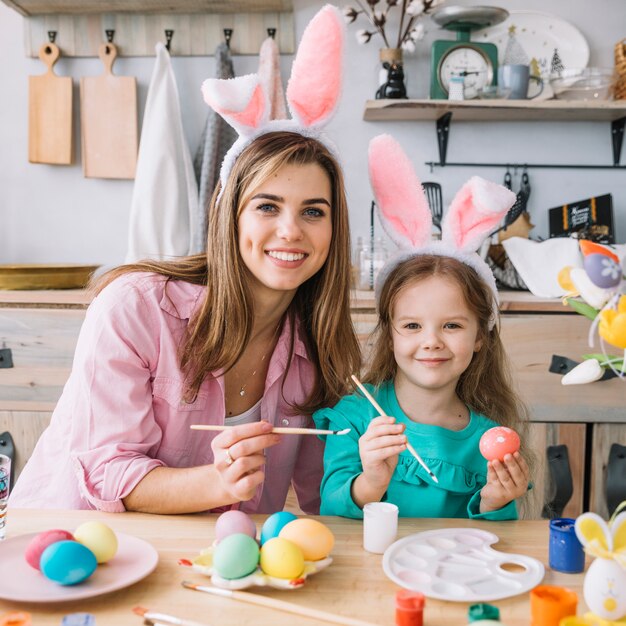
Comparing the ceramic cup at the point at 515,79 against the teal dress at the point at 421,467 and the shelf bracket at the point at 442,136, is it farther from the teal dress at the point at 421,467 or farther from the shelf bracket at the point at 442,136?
the teal dress at the point at 421,467

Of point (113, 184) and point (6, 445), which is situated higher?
point (113, 184)

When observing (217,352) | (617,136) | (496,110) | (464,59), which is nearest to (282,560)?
(217,352)

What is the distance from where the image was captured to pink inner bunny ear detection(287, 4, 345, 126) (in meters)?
1.38

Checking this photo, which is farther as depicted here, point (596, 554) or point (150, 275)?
point (150, 275)

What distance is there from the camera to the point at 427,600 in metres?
0.90

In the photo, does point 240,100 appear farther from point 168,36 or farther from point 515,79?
point 168,36

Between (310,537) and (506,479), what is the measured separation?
0.39 metres

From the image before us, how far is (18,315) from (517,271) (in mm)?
1663

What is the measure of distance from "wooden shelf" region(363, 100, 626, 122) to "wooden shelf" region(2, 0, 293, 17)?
21.5 inches

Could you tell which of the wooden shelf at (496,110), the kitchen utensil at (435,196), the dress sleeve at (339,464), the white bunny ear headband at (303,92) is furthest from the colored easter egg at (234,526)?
the kitchen utensil at (435,196)

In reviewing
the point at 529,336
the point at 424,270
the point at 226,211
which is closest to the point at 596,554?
the point at 424,270

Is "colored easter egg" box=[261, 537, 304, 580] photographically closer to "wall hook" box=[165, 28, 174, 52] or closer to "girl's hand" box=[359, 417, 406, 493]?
"girl's hand" box=[359, 417, 406, 493]

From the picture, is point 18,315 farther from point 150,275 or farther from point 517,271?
point 517,271

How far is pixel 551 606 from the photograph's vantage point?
31.5 inches
